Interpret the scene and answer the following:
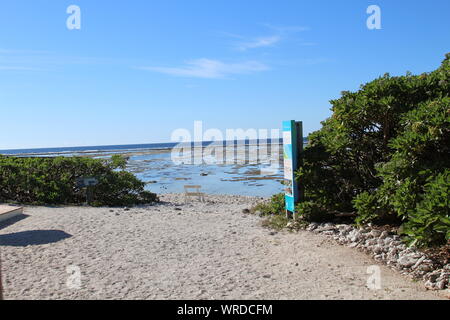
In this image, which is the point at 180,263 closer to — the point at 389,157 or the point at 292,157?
the point at 292,157

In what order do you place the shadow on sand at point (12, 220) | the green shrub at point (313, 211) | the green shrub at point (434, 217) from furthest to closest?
the shadow on sand at point (12, 220) → the green shrub at point (313, 211) → the green shrub at point (434, 217)

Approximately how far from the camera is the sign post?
322 inches

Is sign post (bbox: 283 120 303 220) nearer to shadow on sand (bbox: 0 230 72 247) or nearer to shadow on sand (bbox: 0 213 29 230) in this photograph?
shadow on sand (bbox: 0 230 72 247)

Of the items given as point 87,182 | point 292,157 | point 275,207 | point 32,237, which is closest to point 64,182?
point 87,182

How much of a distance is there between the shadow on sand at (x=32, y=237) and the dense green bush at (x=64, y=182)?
4.20 m

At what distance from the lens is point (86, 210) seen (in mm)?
10188

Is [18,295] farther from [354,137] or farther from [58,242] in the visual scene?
[354,137]

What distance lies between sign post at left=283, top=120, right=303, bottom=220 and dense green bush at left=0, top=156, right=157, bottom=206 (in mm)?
6162

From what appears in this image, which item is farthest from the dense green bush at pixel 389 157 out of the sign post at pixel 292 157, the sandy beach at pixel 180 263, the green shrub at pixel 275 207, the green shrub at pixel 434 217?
the green shrub at pixel 275 207

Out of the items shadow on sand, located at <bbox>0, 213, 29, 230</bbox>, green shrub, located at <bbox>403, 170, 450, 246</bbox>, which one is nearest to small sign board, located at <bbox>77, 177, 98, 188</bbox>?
shadow on sand, located at <bbox>0, 213, 29, 230</bbox>

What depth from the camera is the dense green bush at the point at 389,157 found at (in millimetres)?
4930

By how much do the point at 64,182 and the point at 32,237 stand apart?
16.7ft

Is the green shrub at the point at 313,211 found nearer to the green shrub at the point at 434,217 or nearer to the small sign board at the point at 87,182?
the green shrub at the point at 434,217
